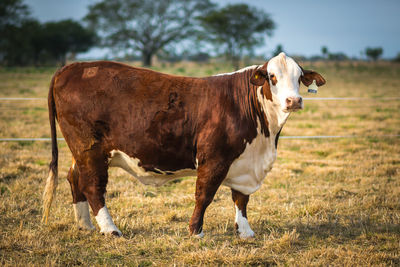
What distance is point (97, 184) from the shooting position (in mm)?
4207

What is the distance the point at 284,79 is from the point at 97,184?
208cm

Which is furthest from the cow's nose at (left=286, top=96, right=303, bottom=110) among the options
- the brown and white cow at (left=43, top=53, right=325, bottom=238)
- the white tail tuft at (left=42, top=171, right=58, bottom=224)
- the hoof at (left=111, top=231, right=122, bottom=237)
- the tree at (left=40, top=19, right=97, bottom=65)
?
the tree at (left=40, top=19, right=97, bottom=65)

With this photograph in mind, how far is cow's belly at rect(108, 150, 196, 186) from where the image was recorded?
13.6 feet

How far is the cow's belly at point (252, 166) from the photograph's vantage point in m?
4.16

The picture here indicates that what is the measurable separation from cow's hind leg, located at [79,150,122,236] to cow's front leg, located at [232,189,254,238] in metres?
1.21

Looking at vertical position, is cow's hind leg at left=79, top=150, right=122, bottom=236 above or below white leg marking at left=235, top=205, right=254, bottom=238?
above

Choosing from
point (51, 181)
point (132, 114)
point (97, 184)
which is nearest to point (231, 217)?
point (97, 184)

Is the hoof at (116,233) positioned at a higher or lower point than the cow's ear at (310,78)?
lower

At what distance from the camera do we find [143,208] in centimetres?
516

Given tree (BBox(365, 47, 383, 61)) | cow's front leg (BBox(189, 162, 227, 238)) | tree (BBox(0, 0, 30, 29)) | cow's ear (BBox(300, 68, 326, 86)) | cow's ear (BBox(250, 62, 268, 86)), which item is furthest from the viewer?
tree (BBox(365, 47, 383, 61))

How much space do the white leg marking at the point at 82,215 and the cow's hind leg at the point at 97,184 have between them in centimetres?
19

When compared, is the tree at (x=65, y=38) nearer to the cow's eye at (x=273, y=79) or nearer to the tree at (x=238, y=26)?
the tree at (x=238, y=26)

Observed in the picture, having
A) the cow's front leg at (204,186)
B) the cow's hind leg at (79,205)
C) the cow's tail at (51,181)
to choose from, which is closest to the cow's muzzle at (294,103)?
the cow's front leg at (204,186)

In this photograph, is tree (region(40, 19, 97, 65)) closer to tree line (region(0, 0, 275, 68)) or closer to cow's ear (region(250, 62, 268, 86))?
tree line (region(0, 0, 275, 68))
